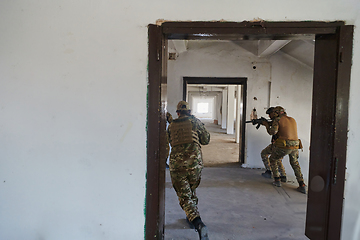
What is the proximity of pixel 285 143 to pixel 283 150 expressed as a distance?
12cm

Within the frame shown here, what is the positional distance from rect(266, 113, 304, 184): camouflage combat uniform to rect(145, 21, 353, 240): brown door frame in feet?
6.28

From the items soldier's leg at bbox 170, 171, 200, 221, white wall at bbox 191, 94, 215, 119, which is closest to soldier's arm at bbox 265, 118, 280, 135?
soldier's leg at bbox 170, 171, 200, 221

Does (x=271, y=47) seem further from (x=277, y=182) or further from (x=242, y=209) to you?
(x=242, y=209)

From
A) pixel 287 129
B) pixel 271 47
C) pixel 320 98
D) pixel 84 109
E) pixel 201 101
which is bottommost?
pixel 287 129

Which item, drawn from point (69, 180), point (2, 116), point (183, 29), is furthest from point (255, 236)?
point (2, 116)

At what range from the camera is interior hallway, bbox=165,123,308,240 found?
2.23 m

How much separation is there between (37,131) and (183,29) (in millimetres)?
1313

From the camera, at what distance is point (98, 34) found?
1557 millimetres

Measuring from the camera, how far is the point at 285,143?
3.44 metres

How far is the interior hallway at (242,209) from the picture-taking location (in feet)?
7.32

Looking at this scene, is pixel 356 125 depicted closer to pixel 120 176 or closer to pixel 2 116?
pixel 120 176

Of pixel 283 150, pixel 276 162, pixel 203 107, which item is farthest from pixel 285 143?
pixel 203 107

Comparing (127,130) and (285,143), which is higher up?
(127,130)

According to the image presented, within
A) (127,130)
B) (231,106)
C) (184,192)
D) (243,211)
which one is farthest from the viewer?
(231,106)
